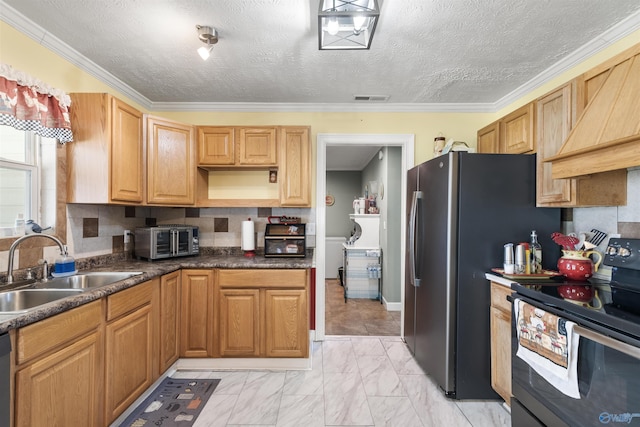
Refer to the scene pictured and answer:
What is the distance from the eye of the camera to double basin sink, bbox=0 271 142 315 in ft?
4.99

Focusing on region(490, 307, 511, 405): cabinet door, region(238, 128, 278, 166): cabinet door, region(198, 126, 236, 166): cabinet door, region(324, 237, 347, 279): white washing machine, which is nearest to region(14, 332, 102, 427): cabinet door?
region(198, 126, 236, 166): cabinet door

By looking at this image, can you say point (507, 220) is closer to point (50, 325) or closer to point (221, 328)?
point (221, 328)

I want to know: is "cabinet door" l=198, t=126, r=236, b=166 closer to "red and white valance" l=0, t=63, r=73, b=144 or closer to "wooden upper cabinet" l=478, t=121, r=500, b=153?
"red and white valance" l=0, t=63, r=73, b=144

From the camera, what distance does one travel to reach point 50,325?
1.30 m

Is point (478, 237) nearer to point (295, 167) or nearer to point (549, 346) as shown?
point (549, 346)

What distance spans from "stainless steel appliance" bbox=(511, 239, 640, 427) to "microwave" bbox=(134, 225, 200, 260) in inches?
105

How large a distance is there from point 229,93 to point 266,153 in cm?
68

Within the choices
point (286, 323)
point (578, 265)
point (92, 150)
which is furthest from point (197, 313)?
point (578, 265)

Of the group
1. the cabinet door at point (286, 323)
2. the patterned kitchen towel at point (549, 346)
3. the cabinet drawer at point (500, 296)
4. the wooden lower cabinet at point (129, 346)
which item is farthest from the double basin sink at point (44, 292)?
the cabinet drawer at point (500, 296)

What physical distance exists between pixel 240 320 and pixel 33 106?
2.01 metres

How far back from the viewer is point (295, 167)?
2779 mm

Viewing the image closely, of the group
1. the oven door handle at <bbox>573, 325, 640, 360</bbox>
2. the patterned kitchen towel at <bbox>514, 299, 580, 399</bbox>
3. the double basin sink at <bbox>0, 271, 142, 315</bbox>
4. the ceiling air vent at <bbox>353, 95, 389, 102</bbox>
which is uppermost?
the ceiling air vent at <bbox>353, 95, 389, 102</bbox>

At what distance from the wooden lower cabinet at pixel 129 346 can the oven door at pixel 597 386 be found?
2366 millimetres

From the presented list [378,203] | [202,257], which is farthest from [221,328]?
[378,203]
